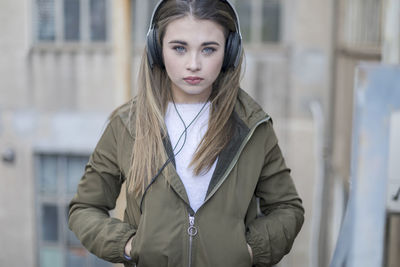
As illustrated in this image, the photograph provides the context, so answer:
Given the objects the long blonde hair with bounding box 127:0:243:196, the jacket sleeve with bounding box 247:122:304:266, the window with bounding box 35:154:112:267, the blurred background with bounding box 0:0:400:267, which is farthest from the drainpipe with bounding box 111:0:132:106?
the window with bounding box 35:154:112:267

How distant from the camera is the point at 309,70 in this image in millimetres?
9156

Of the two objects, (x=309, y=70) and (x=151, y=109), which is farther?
(x=309, y=70)

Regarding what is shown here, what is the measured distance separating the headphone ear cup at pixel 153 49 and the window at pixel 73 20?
25.4 feet

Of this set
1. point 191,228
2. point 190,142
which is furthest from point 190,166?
point 191,228

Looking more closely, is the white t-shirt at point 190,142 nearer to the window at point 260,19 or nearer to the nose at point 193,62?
the nose at point 193,62

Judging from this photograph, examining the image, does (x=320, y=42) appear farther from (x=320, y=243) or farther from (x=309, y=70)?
(x=320, y=243)

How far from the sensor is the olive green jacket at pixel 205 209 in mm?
1987

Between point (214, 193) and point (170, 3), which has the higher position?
point (170, 3)

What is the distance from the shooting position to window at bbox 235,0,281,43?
924 cm

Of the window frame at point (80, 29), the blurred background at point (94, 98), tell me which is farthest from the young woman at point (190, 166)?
the window frame at point (80, 29)

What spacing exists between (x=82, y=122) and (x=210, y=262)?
26.5ft

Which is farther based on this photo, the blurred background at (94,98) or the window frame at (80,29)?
the window frame at (80,29)

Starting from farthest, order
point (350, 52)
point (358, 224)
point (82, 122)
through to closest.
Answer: point (82, 122) < point (350, 52) < point (358, 224)

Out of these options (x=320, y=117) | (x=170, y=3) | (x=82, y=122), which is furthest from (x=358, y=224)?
(x=82, y=122)
